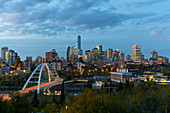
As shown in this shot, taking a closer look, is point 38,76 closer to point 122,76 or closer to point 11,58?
point 122,76

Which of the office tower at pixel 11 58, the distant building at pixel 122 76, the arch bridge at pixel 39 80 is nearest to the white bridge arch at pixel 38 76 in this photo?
the arch bridge at pixel 39 80

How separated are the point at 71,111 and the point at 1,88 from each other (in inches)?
1863

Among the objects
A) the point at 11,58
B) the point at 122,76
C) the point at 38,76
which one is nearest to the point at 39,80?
the point at 38,76

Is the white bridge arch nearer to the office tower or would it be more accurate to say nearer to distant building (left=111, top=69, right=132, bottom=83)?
distant building (left=111, top=69, right=132, bottom=83)

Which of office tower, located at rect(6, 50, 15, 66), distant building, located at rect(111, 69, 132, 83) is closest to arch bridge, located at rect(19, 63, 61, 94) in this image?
distant building, located at rect(111, 69, 132, 83)

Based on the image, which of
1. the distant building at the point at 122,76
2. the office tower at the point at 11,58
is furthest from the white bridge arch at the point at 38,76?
the office tower at the point at 11,58

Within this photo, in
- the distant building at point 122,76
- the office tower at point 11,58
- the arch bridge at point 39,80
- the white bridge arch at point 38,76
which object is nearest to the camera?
the arch bridge at point 39,80

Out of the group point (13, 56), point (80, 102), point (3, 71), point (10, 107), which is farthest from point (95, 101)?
point (13, 56)

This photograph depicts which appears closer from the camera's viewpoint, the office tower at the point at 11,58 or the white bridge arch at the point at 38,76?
the white bridge arch at the point at 38,76

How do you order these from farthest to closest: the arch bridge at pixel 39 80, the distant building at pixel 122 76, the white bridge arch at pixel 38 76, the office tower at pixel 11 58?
the office tower at pixel 11 58
the distant building at pixel 122 76
the white bridge arch at pixel 38 76
the arch bridge at pixel 39 80

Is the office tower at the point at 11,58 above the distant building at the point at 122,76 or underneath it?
above

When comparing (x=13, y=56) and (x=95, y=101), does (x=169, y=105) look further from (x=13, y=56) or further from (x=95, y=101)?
(x=13, y=56)

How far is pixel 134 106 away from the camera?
17.6m

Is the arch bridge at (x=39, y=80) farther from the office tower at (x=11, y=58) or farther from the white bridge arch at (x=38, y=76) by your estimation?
the office tower at (x=11, y=58)
